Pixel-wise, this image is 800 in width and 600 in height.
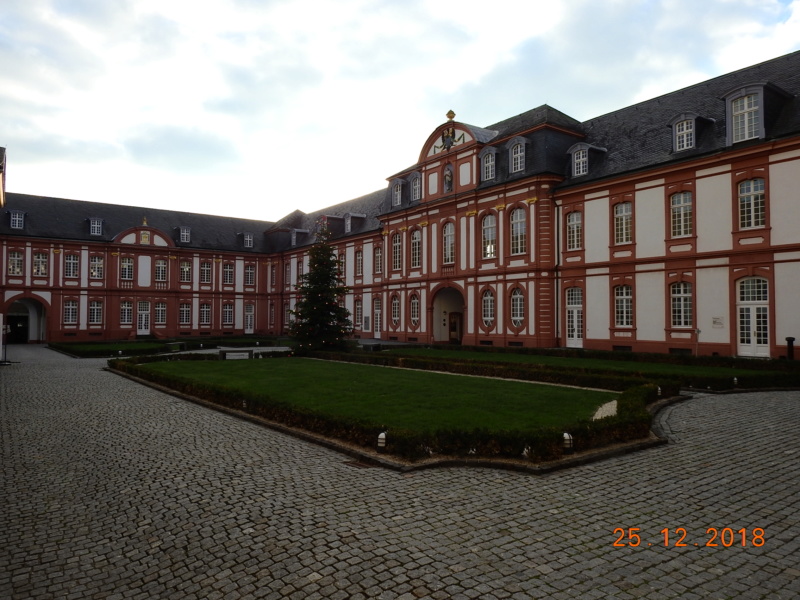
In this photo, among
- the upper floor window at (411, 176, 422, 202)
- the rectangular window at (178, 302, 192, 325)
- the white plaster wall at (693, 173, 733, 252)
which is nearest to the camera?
the white plaster wall at (693, 173, 733, 252)

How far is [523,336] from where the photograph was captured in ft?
99.1

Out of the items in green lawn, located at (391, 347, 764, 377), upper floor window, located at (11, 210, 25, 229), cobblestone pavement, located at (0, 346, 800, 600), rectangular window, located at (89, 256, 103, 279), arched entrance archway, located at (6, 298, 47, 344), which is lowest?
cobblestone pavement, located at (0, 346, 800, 600)

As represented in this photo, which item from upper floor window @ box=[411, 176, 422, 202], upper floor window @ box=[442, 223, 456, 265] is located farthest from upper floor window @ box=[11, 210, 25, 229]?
upper floor window @ box=[442, 223, 456, 265]

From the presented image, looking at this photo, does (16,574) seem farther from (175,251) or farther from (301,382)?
(175,251)

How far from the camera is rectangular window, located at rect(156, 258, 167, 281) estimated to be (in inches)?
1996

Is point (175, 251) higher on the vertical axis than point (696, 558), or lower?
higher

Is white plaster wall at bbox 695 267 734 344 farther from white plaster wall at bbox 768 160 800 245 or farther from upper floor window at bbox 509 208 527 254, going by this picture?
upper floor window at bbox 509 208 527 254

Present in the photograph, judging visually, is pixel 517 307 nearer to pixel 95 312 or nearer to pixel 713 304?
pixel 713 304

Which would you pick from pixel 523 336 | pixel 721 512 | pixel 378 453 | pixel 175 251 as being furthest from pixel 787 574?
pixel 175 251

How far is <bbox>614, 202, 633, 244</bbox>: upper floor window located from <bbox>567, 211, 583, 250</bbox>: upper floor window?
80.5 inches

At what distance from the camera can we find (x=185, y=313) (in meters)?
52.3

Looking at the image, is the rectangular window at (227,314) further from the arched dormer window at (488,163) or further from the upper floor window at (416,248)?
the arched dormer window at (488,163)

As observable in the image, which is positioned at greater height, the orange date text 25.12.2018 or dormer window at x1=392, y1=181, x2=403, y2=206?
dormer window at x1=392, y1=181, x2=403, y2=206

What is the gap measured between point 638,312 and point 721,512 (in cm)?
2096
